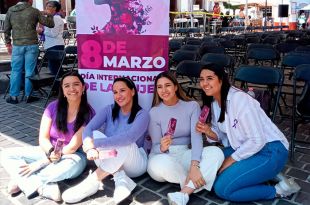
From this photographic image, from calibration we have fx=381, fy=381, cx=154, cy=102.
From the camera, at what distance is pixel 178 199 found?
3037mm

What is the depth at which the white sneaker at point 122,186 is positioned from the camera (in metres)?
3.18

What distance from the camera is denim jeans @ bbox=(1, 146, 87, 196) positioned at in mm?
3348

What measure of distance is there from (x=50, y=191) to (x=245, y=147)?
169cm

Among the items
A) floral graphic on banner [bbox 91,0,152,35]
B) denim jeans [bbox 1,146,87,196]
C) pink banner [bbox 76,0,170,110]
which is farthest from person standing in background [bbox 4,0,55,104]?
denim jeans [bbox 1,146,87,196]

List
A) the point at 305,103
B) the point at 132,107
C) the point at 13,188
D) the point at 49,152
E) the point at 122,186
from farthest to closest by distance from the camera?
1. the point at 305,103
2. the point at 132,107
3. the point at 49,152
4. the point at 13,188
5. the point at 122,186

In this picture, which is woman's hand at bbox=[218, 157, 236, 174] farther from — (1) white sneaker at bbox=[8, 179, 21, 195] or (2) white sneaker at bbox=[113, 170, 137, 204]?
(1) white sneaker at bbox=[8, 179, 21, 195]

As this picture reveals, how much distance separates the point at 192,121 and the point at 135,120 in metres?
0.52

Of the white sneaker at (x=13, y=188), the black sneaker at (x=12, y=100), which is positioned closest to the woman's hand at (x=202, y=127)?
the white sneaker at (x=13, y=188)

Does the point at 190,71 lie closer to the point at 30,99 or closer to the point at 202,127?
the point at 202,127

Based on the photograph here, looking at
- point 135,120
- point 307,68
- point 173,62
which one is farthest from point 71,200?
point 173,62

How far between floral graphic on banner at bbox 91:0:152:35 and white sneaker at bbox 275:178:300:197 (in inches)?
78.9

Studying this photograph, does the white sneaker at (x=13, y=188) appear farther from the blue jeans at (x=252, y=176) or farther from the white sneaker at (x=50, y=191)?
the blue jeans at (x=252, y=176)

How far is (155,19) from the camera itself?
3949mm

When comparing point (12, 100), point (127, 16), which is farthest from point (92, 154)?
point (12, 100)
